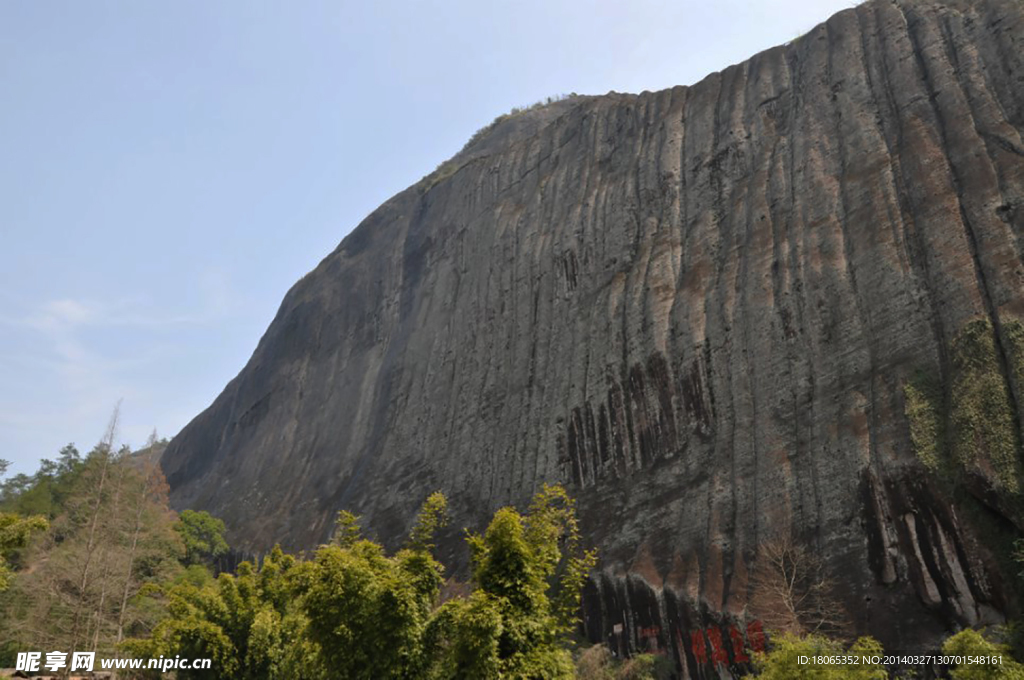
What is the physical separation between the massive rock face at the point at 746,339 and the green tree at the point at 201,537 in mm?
3867

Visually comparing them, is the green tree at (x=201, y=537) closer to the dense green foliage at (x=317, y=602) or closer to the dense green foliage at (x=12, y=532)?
the dense green foliage at (x=317, y=602)

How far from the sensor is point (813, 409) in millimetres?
21453

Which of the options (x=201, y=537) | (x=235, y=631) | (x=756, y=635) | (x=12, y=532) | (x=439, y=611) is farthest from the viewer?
(x=201, y=537)

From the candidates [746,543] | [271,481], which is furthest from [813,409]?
[271,481]

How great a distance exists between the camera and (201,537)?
158 ft

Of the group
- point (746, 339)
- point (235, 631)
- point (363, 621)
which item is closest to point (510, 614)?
point (363, 621)

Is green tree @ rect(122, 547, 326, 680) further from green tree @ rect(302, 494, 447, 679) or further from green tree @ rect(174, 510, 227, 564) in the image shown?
green tree @ rect(174, 510, 227, 564)

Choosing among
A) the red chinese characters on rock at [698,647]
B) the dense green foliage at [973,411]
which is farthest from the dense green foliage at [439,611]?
the dense green foliage at [973,411]

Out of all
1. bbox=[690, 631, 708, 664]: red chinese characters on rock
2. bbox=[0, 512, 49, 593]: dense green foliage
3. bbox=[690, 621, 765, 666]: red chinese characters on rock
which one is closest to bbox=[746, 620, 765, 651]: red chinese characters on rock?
bbox=[690, 621, 765, 666]: red chinese characters on rock

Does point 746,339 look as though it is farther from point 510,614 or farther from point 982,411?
point 510,614

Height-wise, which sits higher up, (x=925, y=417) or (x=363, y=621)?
(x=925, y=417)

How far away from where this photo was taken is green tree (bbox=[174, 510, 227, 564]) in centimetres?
4522

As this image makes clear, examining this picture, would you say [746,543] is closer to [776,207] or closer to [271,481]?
[776,207]

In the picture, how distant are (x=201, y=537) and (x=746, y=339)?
39.9m
